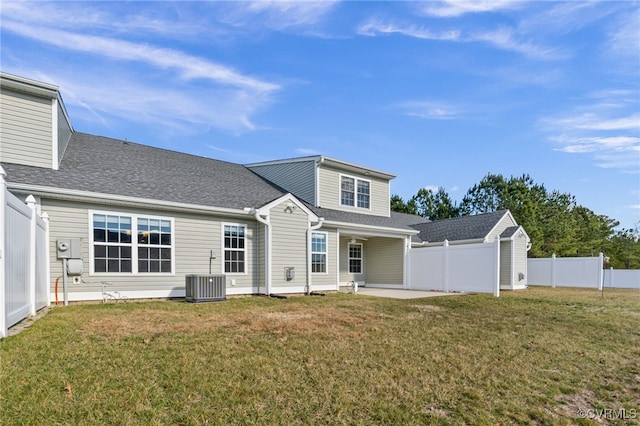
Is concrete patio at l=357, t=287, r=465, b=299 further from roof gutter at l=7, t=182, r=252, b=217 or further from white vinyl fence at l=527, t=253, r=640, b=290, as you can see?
white vinyl fence at l=527, t=253, r=640, b=290

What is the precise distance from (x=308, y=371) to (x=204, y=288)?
6761mm

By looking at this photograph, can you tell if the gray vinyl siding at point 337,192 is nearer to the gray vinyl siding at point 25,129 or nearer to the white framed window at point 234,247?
the white framed window at point 234,247

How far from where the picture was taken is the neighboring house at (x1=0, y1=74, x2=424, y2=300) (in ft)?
30.8

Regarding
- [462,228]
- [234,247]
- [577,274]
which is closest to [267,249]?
[234,247]

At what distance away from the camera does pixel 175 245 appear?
10.9m

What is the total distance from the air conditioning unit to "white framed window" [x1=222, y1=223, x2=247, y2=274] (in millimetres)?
1161

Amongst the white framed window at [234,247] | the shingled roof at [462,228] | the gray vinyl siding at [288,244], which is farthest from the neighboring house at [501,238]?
the white framed window at [234,247]

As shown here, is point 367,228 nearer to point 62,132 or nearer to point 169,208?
point 169,208

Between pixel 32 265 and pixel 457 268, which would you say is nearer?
pixel 32 265

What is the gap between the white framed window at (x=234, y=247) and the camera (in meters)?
11.9

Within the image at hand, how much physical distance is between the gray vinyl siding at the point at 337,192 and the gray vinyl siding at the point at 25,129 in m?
9.34

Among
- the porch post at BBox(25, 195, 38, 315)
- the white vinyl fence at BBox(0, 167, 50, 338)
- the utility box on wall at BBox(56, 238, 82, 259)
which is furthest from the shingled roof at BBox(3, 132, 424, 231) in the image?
the porch post at BBox(25, 195, 38, 315)

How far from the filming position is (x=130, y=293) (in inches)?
395

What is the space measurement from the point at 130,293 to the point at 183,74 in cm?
758
